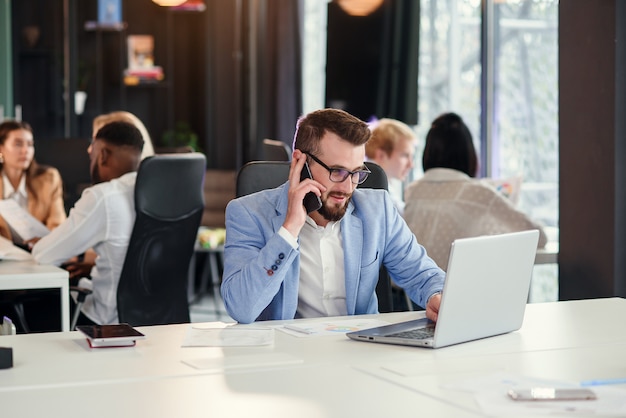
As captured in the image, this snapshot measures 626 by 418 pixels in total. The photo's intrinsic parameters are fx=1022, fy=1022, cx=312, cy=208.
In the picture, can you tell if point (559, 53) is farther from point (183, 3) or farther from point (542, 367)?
point (183, 3)

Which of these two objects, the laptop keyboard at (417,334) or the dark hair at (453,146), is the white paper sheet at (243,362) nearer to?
the laptop keyboard at (417,334)

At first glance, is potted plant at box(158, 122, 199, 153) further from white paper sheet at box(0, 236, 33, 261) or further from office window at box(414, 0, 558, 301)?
white paper sheet at box(0, 236, 33, 261)

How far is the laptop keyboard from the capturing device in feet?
7.75

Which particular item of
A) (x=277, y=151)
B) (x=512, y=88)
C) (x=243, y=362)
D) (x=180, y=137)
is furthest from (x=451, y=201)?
(x=180, y=137)

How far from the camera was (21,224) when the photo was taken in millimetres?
4781

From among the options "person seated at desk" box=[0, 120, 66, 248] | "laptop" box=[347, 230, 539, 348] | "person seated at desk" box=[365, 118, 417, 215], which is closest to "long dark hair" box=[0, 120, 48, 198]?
"person seated at desk" box=[0, 120, 66, 248]

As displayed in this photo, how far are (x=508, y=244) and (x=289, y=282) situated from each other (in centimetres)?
74

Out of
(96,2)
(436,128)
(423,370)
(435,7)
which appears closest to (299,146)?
(423,370)

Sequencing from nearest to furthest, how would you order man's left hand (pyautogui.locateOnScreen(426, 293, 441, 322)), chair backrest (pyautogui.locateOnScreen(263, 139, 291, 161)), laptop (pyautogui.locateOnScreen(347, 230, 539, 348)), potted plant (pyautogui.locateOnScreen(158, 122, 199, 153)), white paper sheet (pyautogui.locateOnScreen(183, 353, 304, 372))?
white paper sheet (pyautogui.locateOnScreen(183, 353, 304, 372)), laptop (pyautogui.locateOnScreen(347, 230, 539, 348)), man's left hand (pyautogui.locateOnScreen(426, 293, 441, 322)), chair backrest (pyautogui.locateOnScreen(263, 139, 291, 161)), potted plant (pyautogui.locateOnScreen(158, 122, 199, 153))

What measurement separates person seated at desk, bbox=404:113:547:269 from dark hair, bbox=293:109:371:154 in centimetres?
175

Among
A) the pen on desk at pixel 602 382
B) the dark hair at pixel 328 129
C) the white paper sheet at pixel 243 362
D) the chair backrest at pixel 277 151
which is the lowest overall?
the white paper sheet at pixel 243 362

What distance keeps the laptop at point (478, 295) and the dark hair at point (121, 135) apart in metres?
2.25

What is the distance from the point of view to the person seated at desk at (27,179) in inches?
216

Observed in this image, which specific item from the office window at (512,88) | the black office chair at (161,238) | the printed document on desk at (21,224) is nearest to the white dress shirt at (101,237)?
the black office chair at (161,238)
